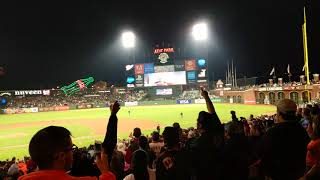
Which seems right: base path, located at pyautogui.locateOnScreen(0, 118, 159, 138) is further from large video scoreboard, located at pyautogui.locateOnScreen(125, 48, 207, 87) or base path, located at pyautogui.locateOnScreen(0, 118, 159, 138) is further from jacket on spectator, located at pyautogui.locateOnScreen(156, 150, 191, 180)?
large video scoreboard, located at pyautogui.locateOnScreen(125, 48, 207, 87)

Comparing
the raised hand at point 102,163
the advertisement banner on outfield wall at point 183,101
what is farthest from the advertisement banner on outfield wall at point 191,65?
the raised hand at point 102,163

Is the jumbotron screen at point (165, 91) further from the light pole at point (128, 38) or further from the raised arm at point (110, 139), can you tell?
the raised arm at point (110, 139)

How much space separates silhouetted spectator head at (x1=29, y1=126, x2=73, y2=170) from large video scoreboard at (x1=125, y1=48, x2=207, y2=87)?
259 ft

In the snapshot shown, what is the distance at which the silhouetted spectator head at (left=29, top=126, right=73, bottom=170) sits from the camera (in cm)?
238

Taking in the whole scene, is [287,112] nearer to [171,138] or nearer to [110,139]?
[171,138]

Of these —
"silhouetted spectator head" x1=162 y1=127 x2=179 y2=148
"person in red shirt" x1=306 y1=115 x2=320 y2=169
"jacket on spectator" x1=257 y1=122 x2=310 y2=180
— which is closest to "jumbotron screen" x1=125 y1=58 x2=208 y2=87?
"person in red shirt" x1=306 y1=115 x2=320 y2=169

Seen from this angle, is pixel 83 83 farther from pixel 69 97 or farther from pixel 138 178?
pixel 138 178

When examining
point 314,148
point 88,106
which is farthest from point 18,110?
point 314,148

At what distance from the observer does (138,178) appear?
510 cm

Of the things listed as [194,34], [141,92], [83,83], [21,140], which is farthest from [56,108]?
[21,140]

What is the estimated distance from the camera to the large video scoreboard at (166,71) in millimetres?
81500

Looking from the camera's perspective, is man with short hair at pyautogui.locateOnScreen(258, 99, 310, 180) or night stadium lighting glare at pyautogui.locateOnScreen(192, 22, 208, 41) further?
night stadium lighting glare at pyautogui.locateOnScreen(192, 22, 208, 41)

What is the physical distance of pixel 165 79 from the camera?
83.6m

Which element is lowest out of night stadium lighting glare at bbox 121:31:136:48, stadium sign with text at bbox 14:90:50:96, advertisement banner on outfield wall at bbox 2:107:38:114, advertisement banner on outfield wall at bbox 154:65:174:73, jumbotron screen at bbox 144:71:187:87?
advertisement banner on outfield wall at bbox 2:107:38:114
